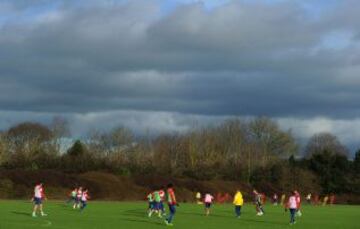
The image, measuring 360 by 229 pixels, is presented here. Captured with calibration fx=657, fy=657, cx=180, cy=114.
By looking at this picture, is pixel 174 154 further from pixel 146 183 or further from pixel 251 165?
pixel 146 183

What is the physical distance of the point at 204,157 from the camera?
12094cm

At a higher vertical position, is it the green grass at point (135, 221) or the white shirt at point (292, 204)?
the white shirt at point (292, 204)

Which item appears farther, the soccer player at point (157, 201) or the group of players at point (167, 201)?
the soccer player at point (157, 201)

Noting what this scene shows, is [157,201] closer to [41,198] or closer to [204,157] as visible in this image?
[41,198]

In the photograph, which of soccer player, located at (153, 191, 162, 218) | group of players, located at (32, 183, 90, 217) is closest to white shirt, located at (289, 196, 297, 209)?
soccer player, located at (153, 191, 162, 218)

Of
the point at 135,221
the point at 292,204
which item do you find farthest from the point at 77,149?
the point at 292,204

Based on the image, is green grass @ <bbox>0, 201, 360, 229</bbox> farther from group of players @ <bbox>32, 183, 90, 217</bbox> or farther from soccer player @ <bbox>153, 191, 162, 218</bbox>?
soccer player @ <bbox>153, 191, 162, 218</bbox>

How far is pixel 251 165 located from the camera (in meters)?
120

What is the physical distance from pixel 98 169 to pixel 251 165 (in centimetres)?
2993

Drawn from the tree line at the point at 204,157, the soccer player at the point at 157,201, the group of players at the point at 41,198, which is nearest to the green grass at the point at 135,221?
the group of players at the point at 41,198

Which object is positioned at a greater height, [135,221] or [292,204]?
[292,204]

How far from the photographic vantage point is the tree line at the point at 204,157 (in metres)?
108

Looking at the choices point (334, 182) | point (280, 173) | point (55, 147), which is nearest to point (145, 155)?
point (55, 147)

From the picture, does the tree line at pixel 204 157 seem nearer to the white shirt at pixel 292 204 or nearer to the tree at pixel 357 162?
the tree at pixel 357 162
